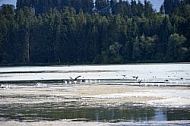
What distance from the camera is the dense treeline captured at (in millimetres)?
126663

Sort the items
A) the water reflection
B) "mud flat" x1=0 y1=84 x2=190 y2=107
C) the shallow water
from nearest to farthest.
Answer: the water reflection < "mud flat" x1=0 y1=84 x2=190 y2=107 < the shallow water

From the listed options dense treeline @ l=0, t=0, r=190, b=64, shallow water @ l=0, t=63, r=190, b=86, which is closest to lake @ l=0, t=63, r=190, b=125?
shallow water @ l=0, t=63, r=190, b=86

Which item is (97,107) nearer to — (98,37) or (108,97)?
(108,97)

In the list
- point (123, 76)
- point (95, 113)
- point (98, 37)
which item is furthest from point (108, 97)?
point (98, 37)

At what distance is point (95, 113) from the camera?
2667cm

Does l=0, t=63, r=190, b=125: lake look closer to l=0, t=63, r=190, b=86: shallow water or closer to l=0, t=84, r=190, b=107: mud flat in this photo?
l=0, t=84, r=190, b=107: mud flat

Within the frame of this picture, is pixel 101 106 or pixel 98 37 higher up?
pixel 98 37

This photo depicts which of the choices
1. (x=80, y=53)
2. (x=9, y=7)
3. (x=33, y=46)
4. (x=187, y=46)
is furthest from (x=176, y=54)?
(x=9, y=7)

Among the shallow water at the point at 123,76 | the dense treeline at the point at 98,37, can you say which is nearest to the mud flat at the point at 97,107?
the shallow water at the point at 123,76

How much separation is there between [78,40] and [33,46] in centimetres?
1402

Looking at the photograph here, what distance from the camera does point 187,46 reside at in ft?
392

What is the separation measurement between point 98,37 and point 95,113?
385 ft

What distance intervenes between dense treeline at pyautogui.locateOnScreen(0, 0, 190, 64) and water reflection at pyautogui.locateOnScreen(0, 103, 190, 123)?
291 feet

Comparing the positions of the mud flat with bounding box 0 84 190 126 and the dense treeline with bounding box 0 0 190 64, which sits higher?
the dense treeline with bounding box 0 0 190 64
